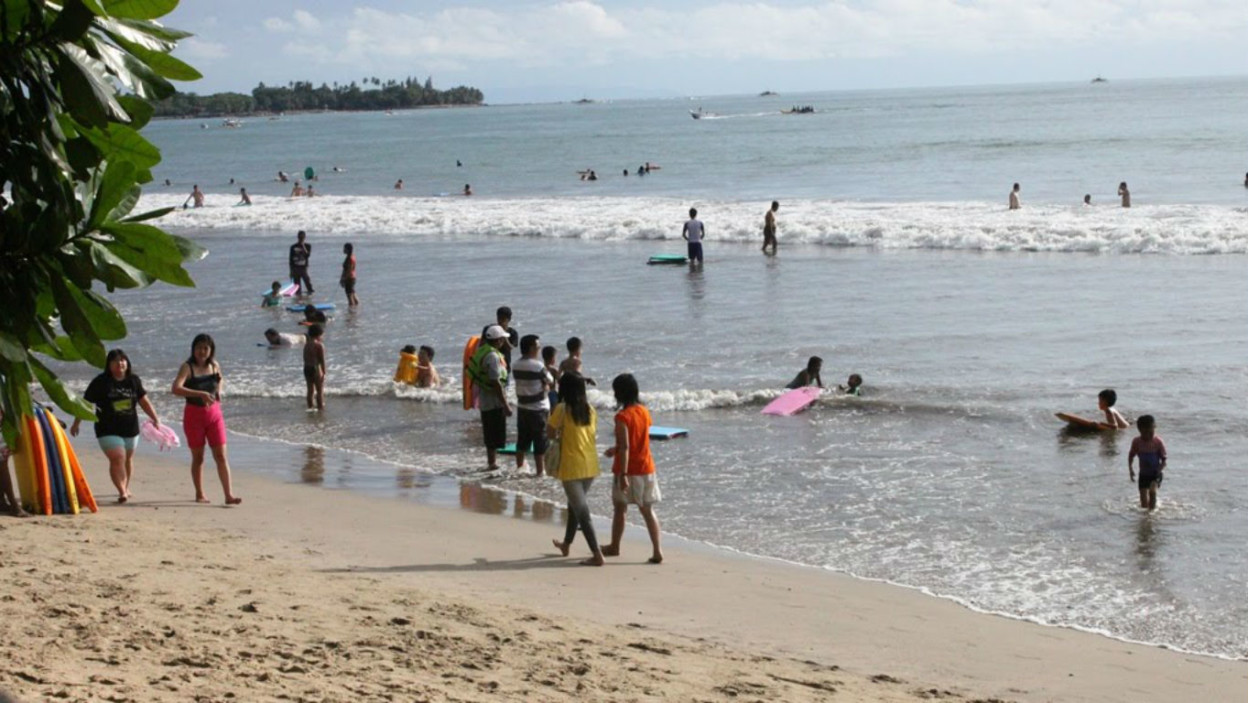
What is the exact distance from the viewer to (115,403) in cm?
1085

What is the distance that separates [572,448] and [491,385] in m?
3.36

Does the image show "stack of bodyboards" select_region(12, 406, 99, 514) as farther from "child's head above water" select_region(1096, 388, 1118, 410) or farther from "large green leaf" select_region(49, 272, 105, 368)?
"child's head above water" select_region(1096, 388, 1118, 410)

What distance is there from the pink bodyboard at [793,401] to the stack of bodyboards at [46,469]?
7.74m

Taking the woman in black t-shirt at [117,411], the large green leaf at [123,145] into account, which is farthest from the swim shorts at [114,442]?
the large green leaf at [123,145]

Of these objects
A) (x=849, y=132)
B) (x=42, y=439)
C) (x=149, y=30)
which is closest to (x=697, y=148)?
(x=849, y=132)

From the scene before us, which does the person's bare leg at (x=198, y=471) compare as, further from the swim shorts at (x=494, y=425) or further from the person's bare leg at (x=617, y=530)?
the person's bare leg at (x=617, y=530)

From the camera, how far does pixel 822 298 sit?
24266 millimetres

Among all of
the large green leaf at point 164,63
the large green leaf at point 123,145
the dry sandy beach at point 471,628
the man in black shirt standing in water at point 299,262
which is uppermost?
the large green leaf at point 164,63

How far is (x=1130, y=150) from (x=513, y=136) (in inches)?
2697

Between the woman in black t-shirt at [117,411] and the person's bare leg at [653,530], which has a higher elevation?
the woman in black t-shirt at [117,411]

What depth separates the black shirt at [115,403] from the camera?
426 inches

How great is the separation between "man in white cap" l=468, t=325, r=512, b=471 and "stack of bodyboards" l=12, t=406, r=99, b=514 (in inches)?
149

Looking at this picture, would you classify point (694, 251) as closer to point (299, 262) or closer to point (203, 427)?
point (299, 262)

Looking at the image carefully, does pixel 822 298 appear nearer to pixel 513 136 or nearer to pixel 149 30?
pixel 149 30
